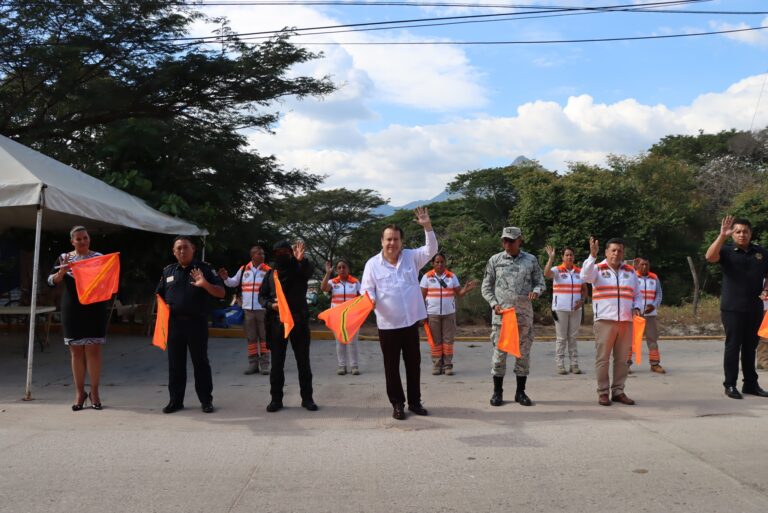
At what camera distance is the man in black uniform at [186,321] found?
23.7 ft

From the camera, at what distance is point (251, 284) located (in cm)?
1020

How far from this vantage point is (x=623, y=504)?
4270mm

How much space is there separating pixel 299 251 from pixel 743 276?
201 inches

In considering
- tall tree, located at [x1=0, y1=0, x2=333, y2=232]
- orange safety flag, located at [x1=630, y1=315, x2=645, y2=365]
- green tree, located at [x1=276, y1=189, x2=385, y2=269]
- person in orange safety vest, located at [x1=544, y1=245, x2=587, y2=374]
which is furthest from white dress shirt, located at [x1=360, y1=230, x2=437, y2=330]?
green tree, located at [x1=276, y1=189, x2=385, y2=269]

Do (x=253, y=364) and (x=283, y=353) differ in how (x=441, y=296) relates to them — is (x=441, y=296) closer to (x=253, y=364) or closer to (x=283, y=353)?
(x=253, y=364)

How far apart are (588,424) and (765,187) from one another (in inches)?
1074

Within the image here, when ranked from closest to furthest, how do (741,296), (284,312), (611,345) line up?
(284,312)
(611,345)
(741,296)

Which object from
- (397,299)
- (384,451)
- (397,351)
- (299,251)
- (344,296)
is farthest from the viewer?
(344,296)

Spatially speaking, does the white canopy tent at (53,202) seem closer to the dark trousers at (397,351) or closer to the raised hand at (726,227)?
the dark trousers at (397,351)

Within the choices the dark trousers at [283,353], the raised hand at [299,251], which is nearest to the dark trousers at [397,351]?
the dark trousers at [283,353]

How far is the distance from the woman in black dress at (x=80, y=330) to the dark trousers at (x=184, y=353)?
2.83 ft

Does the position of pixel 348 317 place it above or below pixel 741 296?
below

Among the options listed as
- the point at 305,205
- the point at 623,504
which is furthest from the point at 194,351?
the point at 305,205

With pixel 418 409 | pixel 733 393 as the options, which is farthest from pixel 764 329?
pixel 418 409
